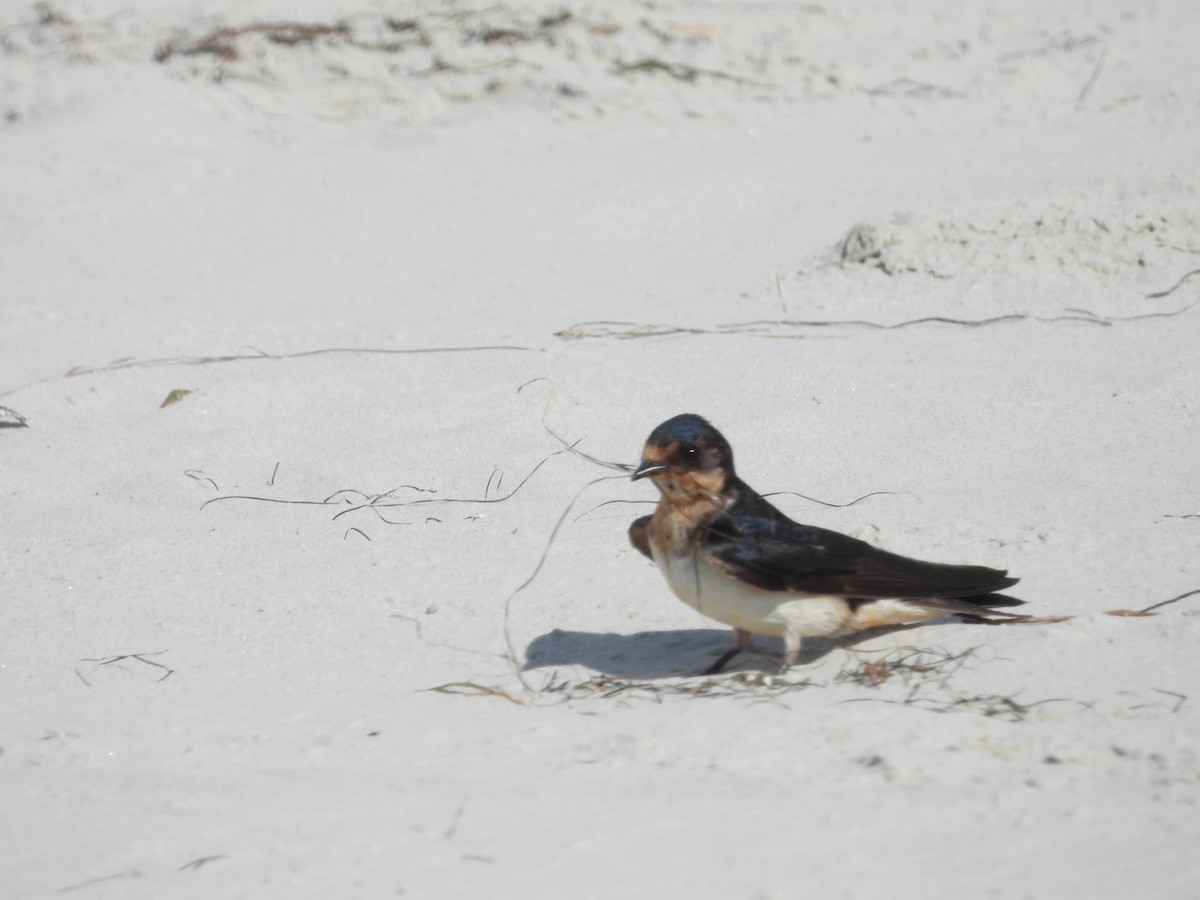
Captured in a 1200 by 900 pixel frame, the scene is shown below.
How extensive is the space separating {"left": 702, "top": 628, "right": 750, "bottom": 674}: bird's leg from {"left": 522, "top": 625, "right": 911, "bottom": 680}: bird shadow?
0.8 inches

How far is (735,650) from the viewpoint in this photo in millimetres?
3082

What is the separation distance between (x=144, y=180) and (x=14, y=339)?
5.13 feet

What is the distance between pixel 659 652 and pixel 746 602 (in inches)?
14.8

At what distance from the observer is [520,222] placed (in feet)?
20.9

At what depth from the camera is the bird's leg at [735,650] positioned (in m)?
3.03

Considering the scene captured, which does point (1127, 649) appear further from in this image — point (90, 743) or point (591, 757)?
point (90, 743)

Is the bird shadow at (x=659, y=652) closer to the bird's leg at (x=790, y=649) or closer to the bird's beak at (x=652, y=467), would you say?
the bird's leg at (x=790, y=649)

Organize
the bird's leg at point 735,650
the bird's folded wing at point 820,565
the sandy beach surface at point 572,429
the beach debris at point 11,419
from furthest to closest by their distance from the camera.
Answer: the beach debris at point 11,419
the bird's leg at point 735,650
the bird's folded wing at point 820,565
the sandy beach surface at point 572,429

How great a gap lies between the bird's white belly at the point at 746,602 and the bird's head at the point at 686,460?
15cm

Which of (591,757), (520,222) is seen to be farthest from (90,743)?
(520,222)

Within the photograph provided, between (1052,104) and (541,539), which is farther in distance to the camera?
(1052,104)

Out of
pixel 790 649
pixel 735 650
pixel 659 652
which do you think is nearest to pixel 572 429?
pixel 659 652

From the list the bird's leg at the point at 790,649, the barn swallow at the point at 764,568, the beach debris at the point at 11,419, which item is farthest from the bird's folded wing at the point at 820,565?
the beach debris at the point at 11,419

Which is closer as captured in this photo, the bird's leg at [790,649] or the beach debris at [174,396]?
the bird's leg at [790,649]
